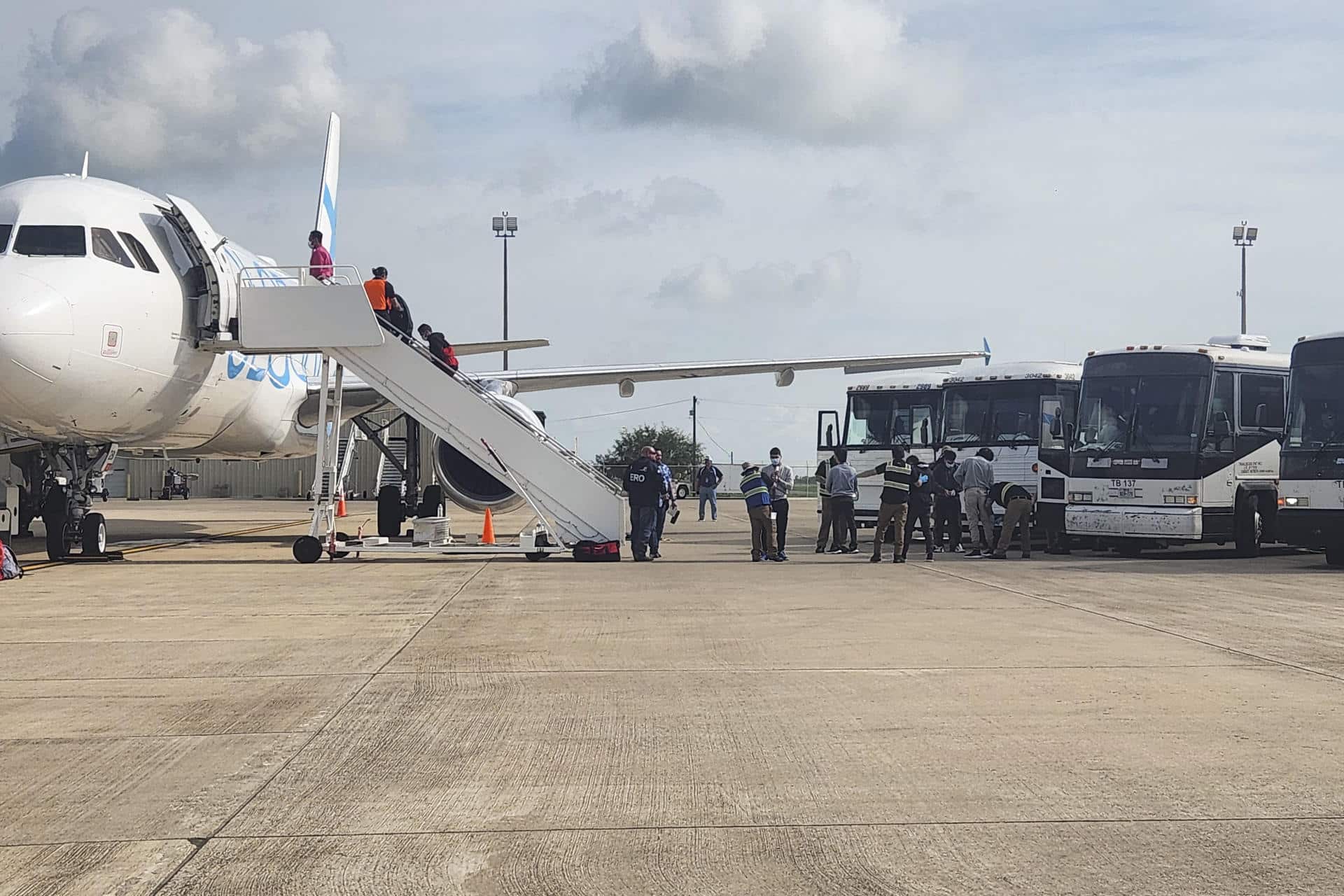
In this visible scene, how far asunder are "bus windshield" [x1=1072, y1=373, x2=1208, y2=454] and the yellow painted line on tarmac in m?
13.9

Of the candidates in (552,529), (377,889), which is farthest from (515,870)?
(552,529)

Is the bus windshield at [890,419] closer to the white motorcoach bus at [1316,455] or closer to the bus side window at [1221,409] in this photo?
the bus side window at [1221,409]

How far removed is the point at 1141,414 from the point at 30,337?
47.5 ft

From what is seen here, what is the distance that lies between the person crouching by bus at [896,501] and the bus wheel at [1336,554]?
5.34 meters

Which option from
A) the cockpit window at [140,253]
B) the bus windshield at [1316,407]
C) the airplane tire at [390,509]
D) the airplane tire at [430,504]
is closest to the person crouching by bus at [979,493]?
the bus windshield at [1316,407]

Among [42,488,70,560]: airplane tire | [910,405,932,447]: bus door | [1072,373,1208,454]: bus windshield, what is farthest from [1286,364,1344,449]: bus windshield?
[42,488,70,560]: airplane tire

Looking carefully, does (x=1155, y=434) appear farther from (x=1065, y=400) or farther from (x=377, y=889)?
(x=377, y=889)

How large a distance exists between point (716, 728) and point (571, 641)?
3320mm

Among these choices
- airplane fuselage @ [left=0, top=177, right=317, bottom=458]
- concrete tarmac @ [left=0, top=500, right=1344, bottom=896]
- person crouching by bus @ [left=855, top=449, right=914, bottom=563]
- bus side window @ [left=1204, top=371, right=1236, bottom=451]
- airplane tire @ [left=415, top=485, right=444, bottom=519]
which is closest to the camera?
concrete tarmac @ [left=0, top=500, right=1344, bottom=896]

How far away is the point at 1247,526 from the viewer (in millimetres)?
19781

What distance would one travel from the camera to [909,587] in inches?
567

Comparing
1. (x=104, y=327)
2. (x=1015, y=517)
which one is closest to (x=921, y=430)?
(x=1015, y=517)

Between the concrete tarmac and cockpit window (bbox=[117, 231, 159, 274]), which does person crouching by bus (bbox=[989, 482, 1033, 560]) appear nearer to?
the concrete tarmac

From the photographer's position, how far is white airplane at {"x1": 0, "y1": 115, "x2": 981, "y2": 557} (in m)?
13.5
